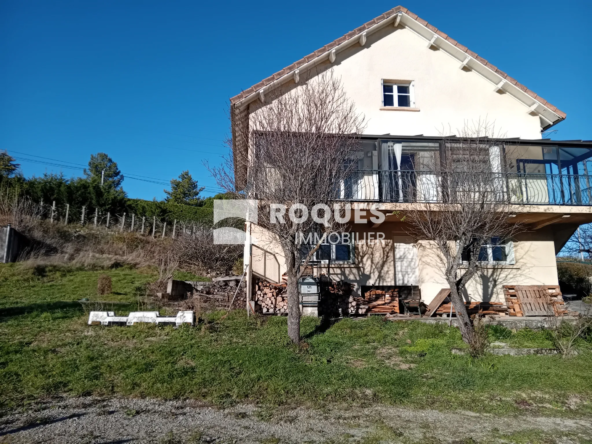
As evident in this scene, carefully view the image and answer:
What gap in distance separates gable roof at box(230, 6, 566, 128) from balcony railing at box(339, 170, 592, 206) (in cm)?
287

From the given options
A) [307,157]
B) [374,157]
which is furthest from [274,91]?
[307,157]

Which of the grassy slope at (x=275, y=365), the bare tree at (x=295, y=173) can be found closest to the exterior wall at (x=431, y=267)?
the grassy slope at (x=275, y=365)

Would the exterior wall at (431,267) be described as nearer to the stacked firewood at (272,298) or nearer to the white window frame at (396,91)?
the stacked firewood at (272,298)

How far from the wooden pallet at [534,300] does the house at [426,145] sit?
450 mm

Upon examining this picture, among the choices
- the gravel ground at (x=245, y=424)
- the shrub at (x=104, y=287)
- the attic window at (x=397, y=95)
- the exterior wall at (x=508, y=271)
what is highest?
the attic window at (x=397, y=95)

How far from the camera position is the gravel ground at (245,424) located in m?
4.71

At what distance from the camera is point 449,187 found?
10.6m

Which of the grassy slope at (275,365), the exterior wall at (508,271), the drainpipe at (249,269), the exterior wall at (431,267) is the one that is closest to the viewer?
the grassy slope at (275,365)

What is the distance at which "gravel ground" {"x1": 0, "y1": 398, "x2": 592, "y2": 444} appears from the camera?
4.71 meters

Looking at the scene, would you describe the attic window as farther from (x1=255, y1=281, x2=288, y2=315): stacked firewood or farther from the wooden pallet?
(x1=255, y1=281, x2=288, y2=315): stacked firewood

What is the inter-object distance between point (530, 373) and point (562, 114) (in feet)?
34.3

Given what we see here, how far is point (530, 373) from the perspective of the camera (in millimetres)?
7262

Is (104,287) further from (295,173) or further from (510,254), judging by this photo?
(510,254)

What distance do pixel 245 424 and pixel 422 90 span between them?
12621 millimetres
